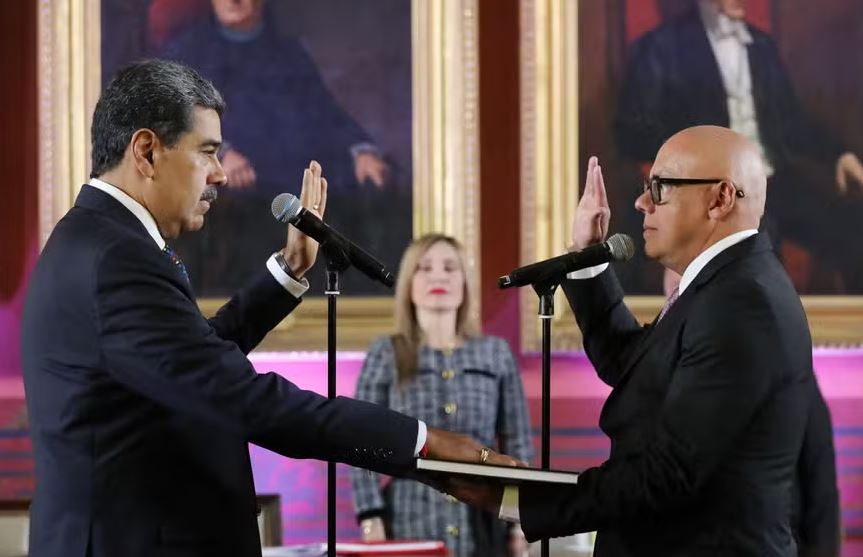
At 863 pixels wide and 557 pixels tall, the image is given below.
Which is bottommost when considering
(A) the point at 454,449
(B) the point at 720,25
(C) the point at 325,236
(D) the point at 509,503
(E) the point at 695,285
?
(D) the point at 509,503

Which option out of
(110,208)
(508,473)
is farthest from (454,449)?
(110,208)

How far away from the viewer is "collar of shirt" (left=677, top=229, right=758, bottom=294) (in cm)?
268

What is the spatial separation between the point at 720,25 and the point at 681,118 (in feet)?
1.56

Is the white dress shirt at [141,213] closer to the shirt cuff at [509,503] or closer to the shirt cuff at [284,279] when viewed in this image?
the shirt cuff at [509,503]

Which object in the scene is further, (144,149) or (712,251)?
(712,251)

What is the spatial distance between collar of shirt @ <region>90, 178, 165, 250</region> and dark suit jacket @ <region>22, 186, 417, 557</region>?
0.06ft

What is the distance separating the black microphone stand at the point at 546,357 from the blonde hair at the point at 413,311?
2161 mm

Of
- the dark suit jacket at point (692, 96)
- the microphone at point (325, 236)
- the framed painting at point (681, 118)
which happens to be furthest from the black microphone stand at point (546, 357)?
the dark suit jacket at point (692, 96)

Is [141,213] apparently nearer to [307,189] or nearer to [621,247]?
[307,189]

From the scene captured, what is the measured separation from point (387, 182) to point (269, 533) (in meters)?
1.75

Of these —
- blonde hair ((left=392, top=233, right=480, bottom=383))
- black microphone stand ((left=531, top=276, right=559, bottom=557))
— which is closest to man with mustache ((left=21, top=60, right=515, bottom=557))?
black microphone stand ((left=531, top=276, right=559, bottom=557))

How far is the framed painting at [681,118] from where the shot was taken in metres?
5.73

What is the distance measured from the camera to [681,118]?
5.75 m

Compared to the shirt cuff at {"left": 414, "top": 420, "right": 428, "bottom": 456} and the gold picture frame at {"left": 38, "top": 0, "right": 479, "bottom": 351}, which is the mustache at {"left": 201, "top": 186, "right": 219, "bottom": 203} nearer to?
the shirt cuff at {"left": 414, "top": 420, "right": 428, "bottom": 456}
